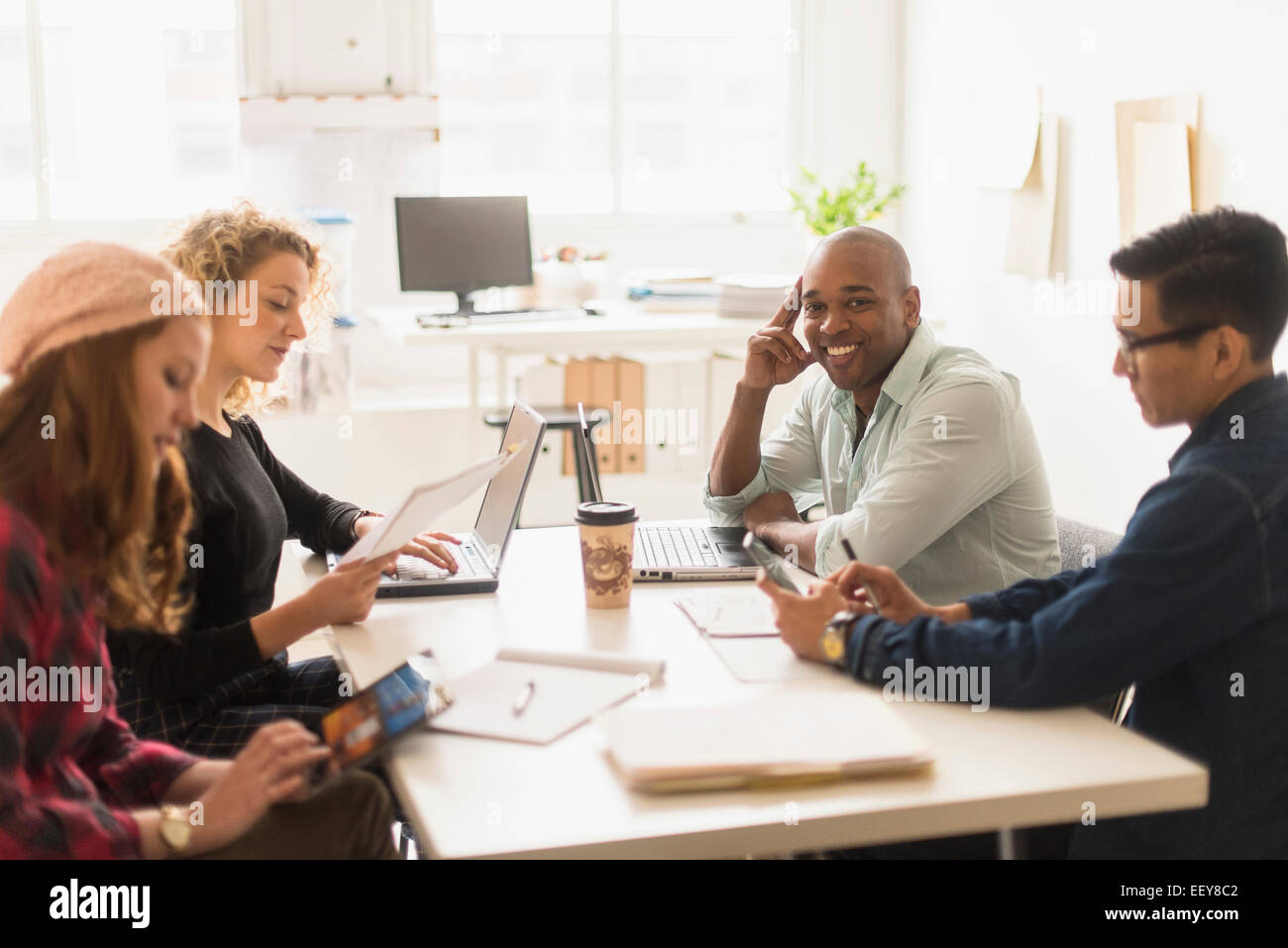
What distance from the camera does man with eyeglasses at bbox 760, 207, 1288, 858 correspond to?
1371mm

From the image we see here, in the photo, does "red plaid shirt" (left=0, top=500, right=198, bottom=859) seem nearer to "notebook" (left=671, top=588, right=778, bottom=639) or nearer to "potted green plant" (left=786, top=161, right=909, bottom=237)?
"notebook" (left=671, top=588, right=778, bottom=639)

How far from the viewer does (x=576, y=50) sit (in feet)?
17.0

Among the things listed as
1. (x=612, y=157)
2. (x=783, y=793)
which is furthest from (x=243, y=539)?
(x=612, y=157)

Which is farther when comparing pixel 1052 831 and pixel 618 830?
pixel 1052 831

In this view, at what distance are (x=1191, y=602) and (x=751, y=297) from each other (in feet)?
10.1

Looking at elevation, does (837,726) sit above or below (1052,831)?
above

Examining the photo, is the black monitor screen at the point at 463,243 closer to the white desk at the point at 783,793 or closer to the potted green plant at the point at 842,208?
the potted green plant at the point at 842,208

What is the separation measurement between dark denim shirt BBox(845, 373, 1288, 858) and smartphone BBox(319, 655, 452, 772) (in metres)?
0.48

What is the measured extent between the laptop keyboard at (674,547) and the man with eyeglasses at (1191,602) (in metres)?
0.42

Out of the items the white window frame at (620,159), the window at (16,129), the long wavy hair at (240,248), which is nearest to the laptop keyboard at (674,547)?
the long wavy hair at (240,248)

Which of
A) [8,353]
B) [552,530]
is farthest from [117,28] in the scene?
[8,353]

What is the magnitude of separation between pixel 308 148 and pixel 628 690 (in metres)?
3.90

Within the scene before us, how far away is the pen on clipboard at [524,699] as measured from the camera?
140 cm

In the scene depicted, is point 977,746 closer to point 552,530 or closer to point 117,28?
point 552,530
